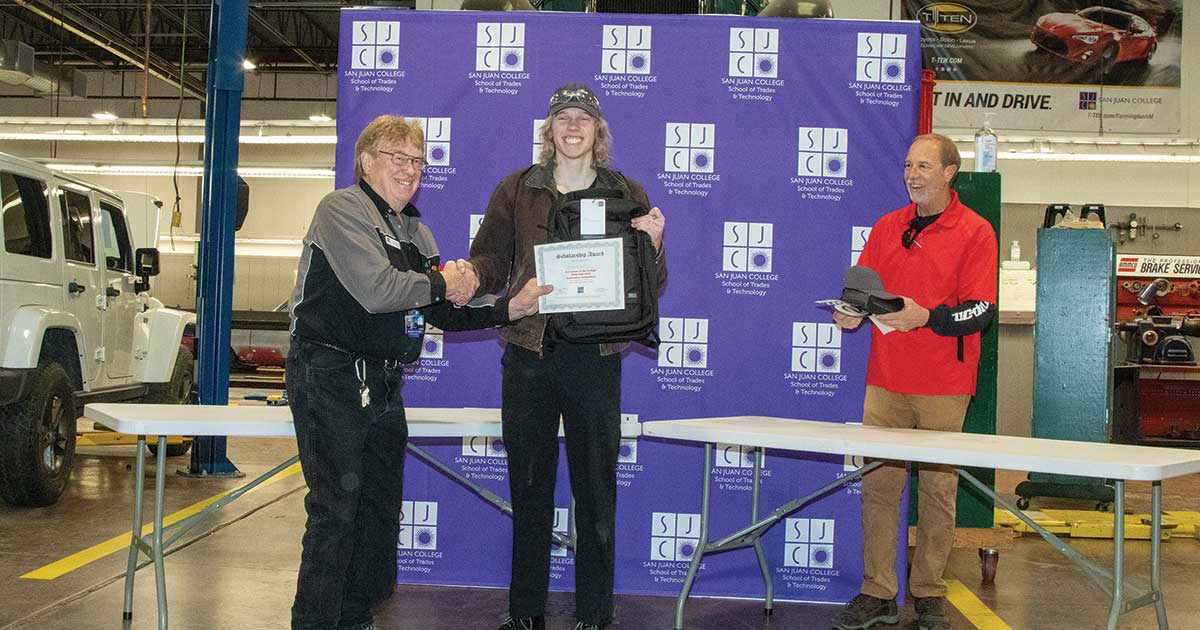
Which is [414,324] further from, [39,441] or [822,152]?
[39,441]

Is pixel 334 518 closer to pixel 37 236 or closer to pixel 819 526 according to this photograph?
pixel 819 526

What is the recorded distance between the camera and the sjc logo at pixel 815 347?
4.61 m

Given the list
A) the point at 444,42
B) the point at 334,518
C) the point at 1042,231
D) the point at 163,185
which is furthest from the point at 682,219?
the point at 163,185

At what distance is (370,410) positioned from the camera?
3.31 metres

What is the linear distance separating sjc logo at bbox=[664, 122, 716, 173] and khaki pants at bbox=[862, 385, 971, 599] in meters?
1.23

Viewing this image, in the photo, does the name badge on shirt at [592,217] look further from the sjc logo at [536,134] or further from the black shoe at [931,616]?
the black shoe at [931,616]

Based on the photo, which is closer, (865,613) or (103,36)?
(865,613)

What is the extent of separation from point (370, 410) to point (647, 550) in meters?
1.78

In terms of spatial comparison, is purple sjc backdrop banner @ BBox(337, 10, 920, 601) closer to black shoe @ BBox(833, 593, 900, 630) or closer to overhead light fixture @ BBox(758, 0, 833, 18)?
black shoe @ BBox(833, 593, 900, 630)

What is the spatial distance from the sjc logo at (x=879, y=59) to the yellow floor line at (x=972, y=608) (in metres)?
2.33

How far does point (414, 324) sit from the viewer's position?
3.38 meters

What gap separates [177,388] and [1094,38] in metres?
10.3

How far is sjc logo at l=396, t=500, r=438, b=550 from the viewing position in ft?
15.4

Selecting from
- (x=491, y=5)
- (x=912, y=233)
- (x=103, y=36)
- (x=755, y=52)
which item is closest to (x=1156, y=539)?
(x=912, y=233)
